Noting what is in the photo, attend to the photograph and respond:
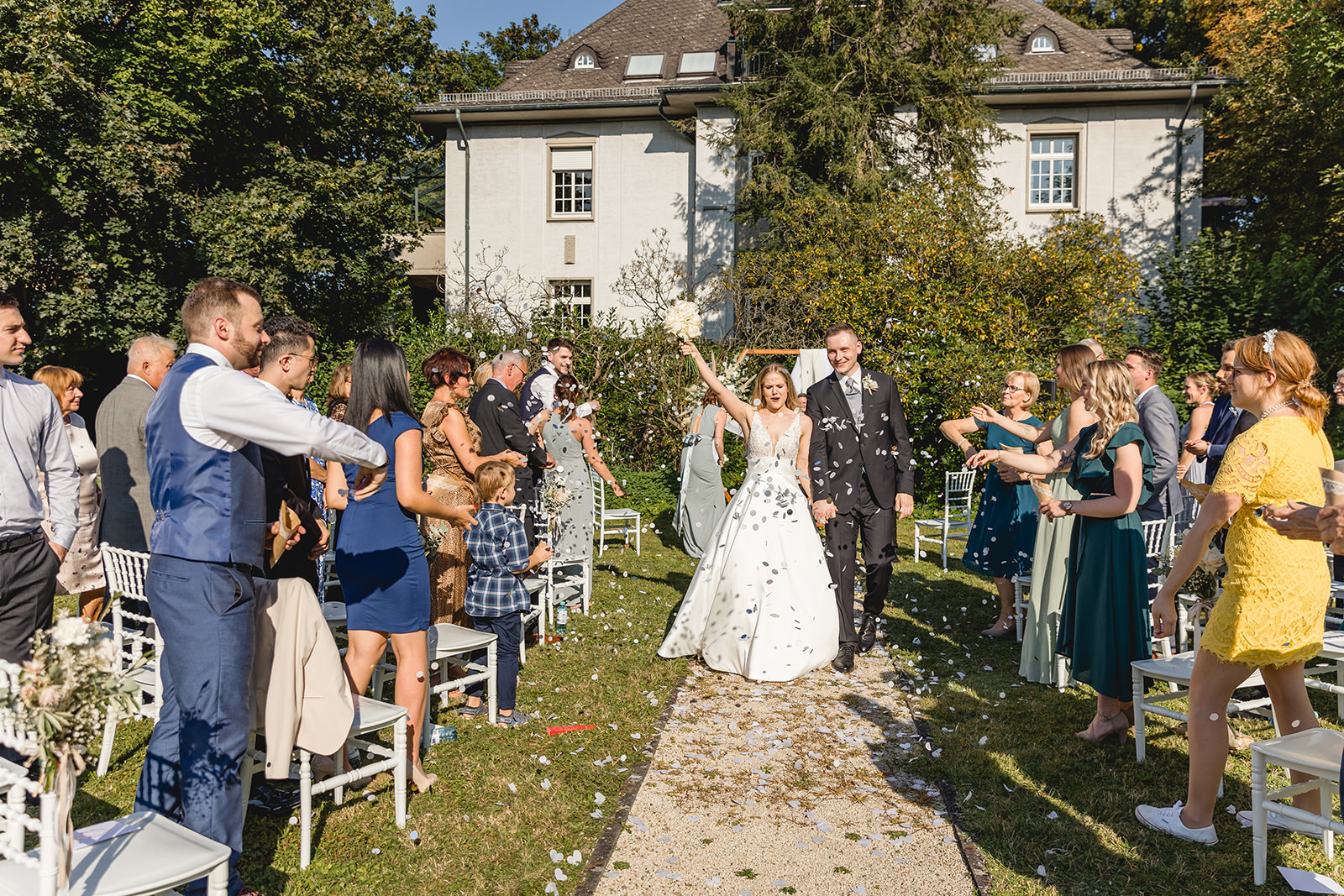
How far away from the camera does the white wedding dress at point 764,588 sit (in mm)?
6402

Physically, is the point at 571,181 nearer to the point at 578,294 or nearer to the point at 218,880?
the point at 578,294

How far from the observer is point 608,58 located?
83.7 ft

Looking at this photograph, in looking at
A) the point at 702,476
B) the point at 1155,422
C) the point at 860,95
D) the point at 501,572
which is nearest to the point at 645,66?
the point at 860,95

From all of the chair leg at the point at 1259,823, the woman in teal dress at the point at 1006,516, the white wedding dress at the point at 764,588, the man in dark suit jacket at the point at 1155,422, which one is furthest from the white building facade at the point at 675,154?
the chair leg at the point at 1259,823

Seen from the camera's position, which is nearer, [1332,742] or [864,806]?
[1332,742]

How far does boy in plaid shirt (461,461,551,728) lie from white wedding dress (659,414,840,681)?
5.45ft

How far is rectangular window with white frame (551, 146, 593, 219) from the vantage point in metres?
24.0

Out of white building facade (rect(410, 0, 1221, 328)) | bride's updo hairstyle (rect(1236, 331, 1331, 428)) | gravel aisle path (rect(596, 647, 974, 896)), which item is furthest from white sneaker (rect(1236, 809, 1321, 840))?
white building facade (rect(410, 0, 1221, 328))

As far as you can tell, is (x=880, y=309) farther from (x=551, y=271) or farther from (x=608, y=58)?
(x=608, y=58)

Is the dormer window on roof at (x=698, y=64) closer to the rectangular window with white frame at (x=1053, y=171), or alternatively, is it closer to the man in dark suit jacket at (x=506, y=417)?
the rectangular window with white frame at (x=1053, y=171)

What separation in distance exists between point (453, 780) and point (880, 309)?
1271 cm

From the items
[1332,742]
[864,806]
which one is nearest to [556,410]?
[864,806]

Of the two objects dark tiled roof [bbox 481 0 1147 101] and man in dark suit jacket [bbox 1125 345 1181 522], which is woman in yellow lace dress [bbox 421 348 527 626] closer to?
man in dark suit jacket [bbox 1125 345 1181 522]

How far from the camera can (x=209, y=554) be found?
3.00 meters
